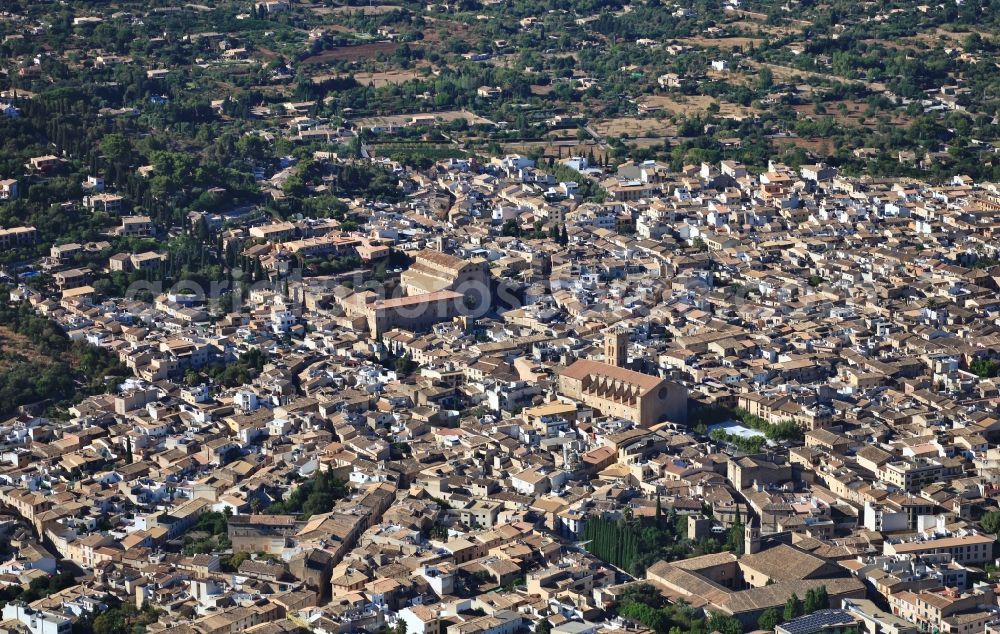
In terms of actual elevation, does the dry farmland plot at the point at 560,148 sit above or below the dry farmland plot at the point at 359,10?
above

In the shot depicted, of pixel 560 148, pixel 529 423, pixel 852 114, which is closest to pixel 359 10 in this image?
pixel 560 148

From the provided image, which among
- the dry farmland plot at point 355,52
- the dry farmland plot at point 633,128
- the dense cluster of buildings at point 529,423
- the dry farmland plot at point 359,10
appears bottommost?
the dry farmland plot at point 359,10

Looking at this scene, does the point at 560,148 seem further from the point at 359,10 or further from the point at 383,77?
the point at 359,10

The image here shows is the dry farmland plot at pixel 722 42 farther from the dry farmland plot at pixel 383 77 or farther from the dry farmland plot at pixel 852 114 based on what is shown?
the dry farmland plot at pixel 383 77

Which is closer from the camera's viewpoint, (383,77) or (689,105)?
(689,105)

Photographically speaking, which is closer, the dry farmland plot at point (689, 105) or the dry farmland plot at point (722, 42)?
the dry farmland plot at point (689, 105)

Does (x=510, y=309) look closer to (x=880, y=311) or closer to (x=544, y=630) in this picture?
(x=880, y=311)

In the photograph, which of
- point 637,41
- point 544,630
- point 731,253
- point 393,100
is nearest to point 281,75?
point 393,100

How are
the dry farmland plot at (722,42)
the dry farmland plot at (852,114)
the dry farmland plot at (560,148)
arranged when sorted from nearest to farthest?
the dry farmland plot at (560,148)
the dry farmland plot at (852,114)
the dry farmland plot at (722,42)

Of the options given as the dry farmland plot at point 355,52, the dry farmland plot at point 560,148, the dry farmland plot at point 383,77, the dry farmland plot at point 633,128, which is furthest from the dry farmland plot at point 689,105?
the dry farmland plot at point 355,52

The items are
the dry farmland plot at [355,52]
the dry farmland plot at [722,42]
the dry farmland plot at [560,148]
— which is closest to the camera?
the dry farmland plot at [560,148]

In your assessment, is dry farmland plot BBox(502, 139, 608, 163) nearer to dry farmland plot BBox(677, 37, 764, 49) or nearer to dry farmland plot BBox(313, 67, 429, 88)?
dry farmland plot BBox(313, 67, 429, 88)
